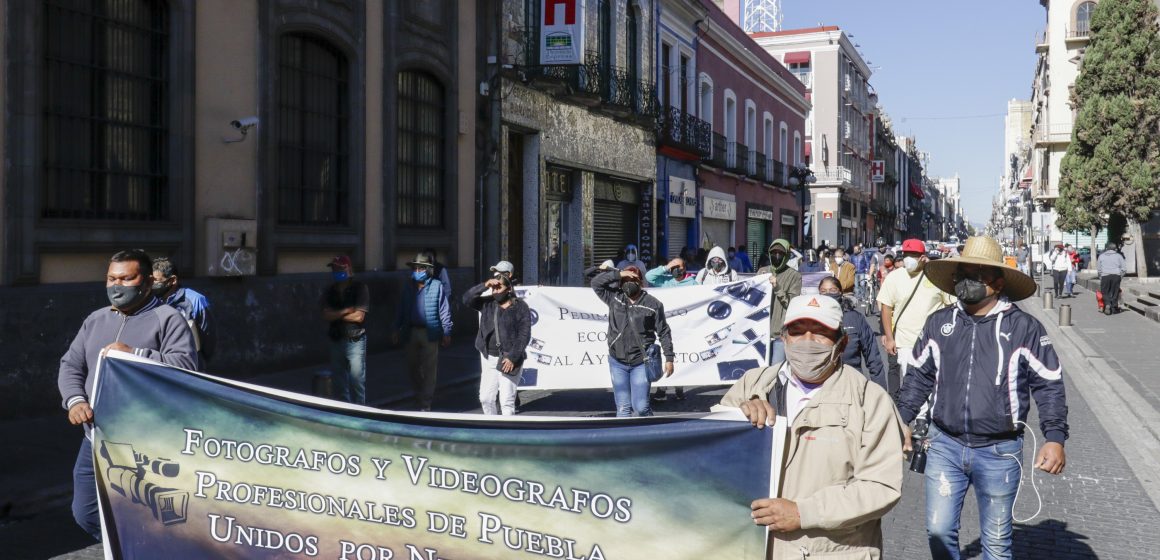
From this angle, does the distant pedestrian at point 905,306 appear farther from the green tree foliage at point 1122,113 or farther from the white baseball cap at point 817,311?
the green tree foliage at point 1122,113

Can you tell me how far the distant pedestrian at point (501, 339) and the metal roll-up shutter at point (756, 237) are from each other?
3093 cm

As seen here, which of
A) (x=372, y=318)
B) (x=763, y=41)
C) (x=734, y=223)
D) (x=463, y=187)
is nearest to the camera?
(x=372, y=318)

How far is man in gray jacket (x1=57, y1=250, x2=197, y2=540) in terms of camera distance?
494 centimetres

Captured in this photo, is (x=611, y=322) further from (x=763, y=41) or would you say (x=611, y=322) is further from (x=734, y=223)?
(x=763, y=41)

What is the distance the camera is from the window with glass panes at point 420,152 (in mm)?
16547

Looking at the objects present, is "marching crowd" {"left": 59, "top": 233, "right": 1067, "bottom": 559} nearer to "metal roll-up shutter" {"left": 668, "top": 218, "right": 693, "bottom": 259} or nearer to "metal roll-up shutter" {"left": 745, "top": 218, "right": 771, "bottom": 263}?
"metal roll-up shutter" {"left": 668, "top": 218, "right": 693, "bottom": 259}

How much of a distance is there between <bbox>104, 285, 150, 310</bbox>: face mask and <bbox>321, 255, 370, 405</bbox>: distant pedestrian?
4.37 meters

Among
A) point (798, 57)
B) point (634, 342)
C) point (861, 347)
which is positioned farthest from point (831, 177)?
point (861, 347)

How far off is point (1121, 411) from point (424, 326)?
24.8ft

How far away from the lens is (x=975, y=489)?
462 centimetres

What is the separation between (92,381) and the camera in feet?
16.3

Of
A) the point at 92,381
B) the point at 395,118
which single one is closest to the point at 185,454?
the point at 92,381

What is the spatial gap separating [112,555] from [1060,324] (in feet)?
71.0

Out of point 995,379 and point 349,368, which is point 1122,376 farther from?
point 995,379
